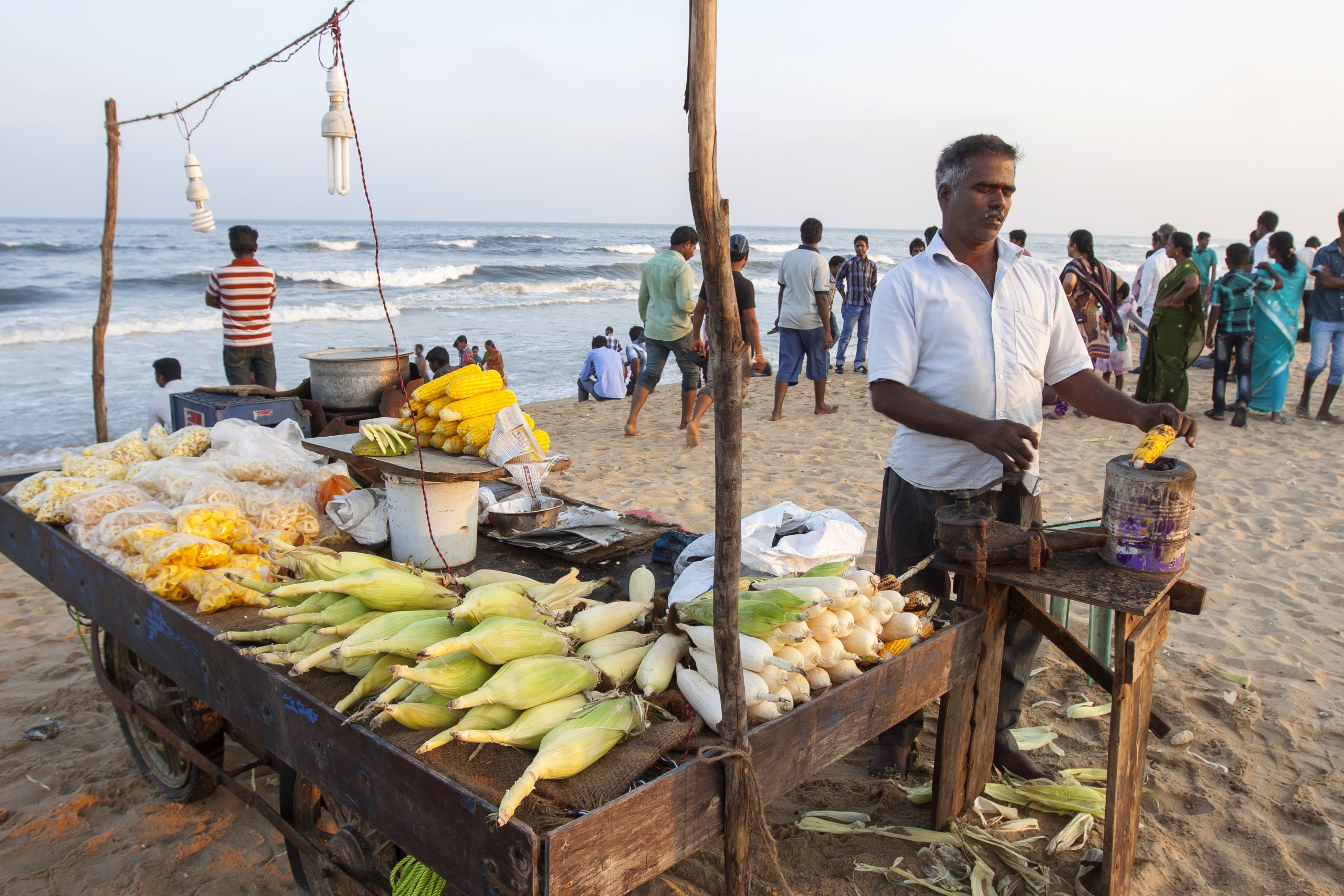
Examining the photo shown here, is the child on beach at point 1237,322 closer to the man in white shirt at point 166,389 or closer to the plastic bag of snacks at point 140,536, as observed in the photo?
the plastic bag of snacks at point 140,536

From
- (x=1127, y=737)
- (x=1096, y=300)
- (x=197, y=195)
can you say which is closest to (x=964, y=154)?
(x=1127, y=737)

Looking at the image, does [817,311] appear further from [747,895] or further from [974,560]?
[747,895]

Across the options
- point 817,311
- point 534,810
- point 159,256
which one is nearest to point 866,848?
point 534,810

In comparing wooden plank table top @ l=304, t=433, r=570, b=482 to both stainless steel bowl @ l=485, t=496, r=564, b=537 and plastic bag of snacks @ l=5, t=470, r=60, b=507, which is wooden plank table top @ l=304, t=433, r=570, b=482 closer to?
stainless steel bowl @ l=485, t=496, r=564, b=537

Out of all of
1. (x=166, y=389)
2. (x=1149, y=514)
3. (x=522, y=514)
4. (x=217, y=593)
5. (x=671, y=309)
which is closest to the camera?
(x=1149, y=514)

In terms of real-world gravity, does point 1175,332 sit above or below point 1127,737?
above

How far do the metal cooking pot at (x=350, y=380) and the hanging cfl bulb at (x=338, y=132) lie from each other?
4.73ft

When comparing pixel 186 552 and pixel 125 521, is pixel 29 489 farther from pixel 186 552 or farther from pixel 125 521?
pixel 186 552

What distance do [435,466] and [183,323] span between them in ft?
59.6

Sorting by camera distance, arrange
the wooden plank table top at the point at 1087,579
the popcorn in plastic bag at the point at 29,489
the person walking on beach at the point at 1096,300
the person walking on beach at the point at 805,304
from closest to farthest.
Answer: the wooden plank table top at the point at 1087,579
the popcorn in plastic bag at the point at 29,489
the person walking on beach at the point at 1096,300
the person walking on beach at the point at 805,304

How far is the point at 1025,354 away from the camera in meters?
2.61

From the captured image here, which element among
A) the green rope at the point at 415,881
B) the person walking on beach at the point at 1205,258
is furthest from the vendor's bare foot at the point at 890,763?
the person walking on beach at the point at 1205,258

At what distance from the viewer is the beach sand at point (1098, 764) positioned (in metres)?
2.59

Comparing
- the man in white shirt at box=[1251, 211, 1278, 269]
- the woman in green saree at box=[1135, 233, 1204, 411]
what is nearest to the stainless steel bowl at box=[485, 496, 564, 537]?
the woman in green saree at box=[1135, 233, 1204, 411]
